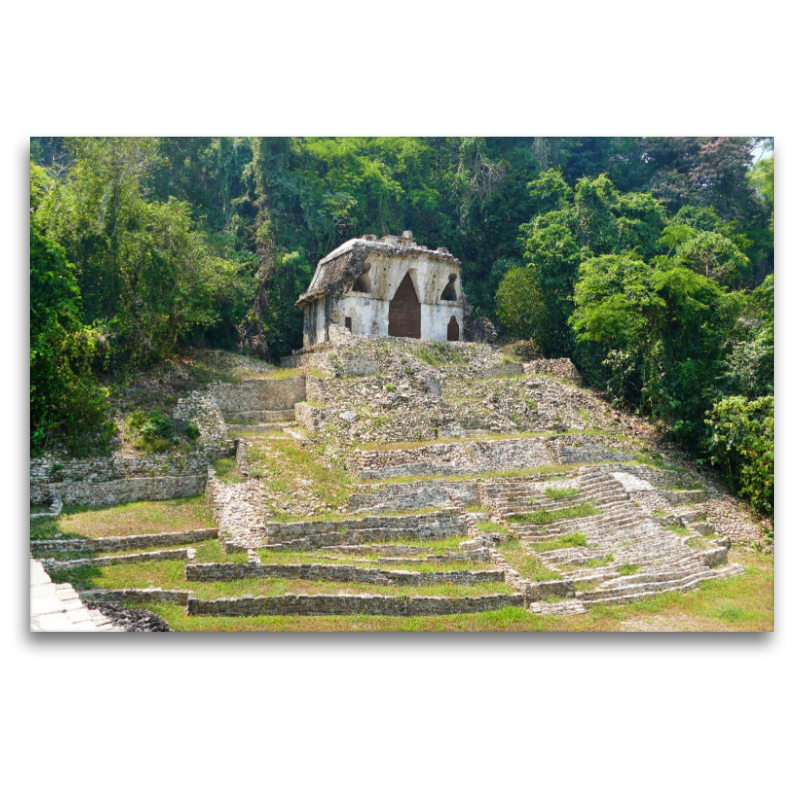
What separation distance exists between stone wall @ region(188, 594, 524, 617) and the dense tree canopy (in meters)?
4.18

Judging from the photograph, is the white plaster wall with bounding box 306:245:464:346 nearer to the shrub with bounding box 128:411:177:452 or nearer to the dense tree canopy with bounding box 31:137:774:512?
the dense tree canopy with bounding box 31:137:774:512

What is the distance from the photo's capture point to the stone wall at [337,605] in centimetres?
1009

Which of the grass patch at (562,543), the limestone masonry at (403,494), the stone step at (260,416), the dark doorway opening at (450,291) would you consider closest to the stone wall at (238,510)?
the limestone masonry at (403,494)

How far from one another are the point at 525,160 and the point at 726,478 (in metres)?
14.0

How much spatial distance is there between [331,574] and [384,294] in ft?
37.9

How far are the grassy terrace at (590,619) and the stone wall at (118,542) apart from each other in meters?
2.00

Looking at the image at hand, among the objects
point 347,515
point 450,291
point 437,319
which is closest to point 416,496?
point 347,515

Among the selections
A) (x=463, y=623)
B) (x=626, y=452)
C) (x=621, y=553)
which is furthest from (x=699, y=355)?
(x=463, y=623)

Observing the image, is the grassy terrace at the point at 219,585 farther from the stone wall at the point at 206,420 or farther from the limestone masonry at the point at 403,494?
the stone wall at the point at 206,420

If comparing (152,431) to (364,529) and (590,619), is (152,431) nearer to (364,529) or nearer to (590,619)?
(364,529)

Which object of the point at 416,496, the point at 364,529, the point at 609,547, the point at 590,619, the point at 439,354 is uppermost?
the point at 439,354

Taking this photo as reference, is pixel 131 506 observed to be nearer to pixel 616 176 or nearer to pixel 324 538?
pixel 324 538

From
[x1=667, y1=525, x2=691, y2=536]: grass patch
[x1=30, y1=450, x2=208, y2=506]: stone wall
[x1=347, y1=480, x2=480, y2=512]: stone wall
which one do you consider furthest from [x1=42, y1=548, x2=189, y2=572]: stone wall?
[x1=667, y1=525, x2=691, y2=536]: grass patch

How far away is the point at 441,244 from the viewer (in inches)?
1000
